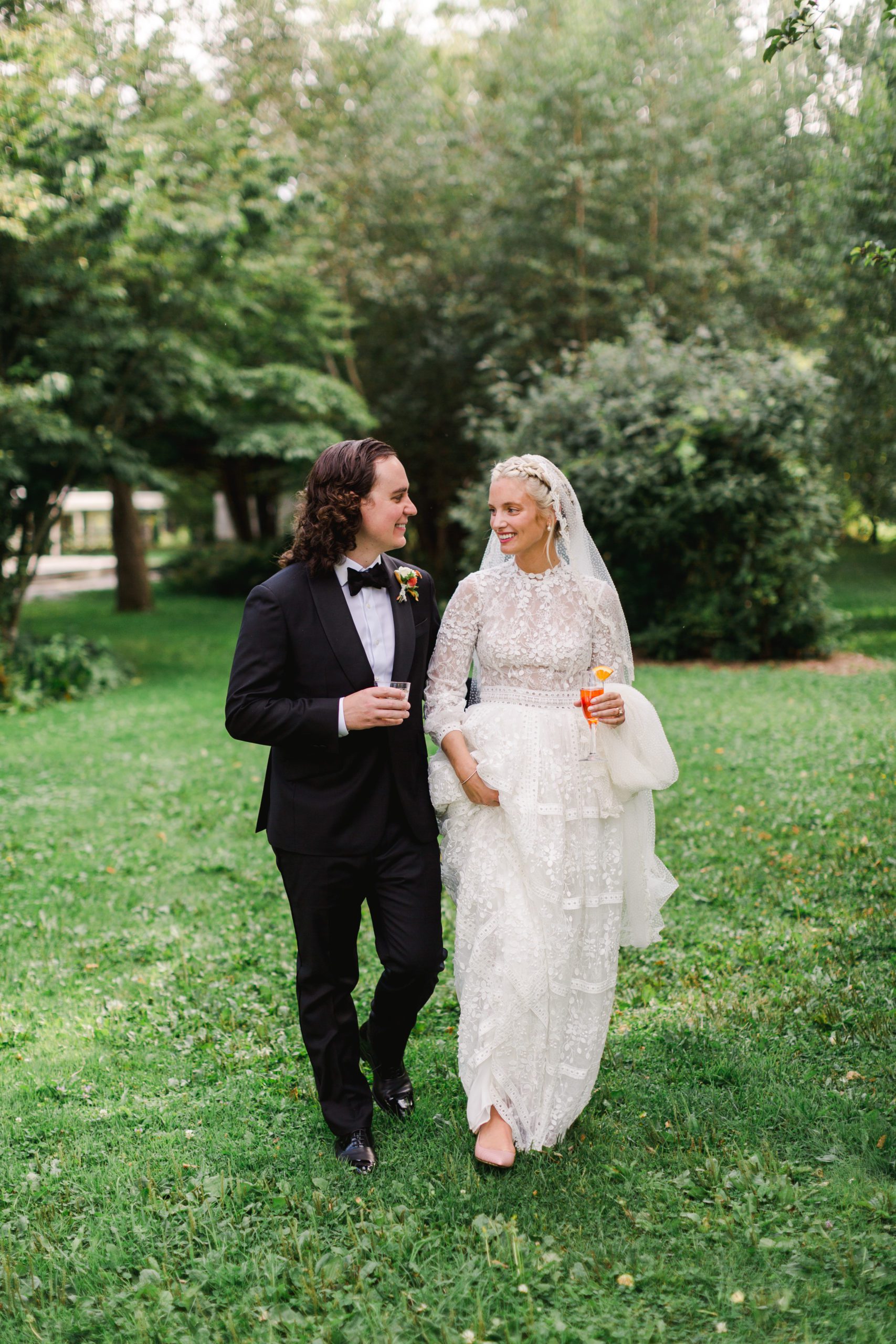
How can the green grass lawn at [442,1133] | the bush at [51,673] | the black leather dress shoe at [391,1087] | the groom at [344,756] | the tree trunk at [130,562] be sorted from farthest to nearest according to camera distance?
1. the tree trunk at [130,562]
2. the bush at [51,673]
3. the black leather dress shoe at [391,1087]
4. the groom at [344,756]
5. the green grass lawn at [442,1133]

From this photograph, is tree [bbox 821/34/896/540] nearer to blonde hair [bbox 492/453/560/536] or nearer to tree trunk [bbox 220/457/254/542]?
blonde hair [bbox 492/453/560/536]

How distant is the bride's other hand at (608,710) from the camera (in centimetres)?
358

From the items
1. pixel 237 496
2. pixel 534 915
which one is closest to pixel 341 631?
pixel 534 915

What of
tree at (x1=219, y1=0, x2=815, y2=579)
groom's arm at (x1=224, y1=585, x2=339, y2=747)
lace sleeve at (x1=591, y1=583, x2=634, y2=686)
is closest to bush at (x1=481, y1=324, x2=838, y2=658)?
tree at (x1=219, y1=0, x2=815, y2=579)

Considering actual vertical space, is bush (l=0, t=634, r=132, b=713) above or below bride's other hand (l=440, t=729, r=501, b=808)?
below

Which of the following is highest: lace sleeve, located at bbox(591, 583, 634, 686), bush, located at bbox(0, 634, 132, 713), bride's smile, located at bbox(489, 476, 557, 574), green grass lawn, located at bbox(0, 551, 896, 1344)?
bride's smile, located at bbox(489, 476, 557, 574)

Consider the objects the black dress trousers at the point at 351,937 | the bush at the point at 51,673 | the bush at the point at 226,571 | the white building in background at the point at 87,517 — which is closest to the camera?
the black dress trousers at the point at 351,937

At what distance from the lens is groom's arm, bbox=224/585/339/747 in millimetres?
3316

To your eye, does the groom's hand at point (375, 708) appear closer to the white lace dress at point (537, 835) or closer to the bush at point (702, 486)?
the white lace dress at point (537, 835)

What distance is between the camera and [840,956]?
5156mm

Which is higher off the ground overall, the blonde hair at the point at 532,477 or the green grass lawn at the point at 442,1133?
the blonde hair at the point at 532,477

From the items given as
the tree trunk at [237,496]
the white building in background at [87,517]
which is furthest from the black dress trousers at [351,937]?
the white building in background at [87,517]

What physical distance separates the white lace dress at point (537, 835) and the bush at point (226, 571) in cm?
2232

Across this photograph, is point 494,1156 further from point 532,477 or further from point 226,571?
point 226,571
